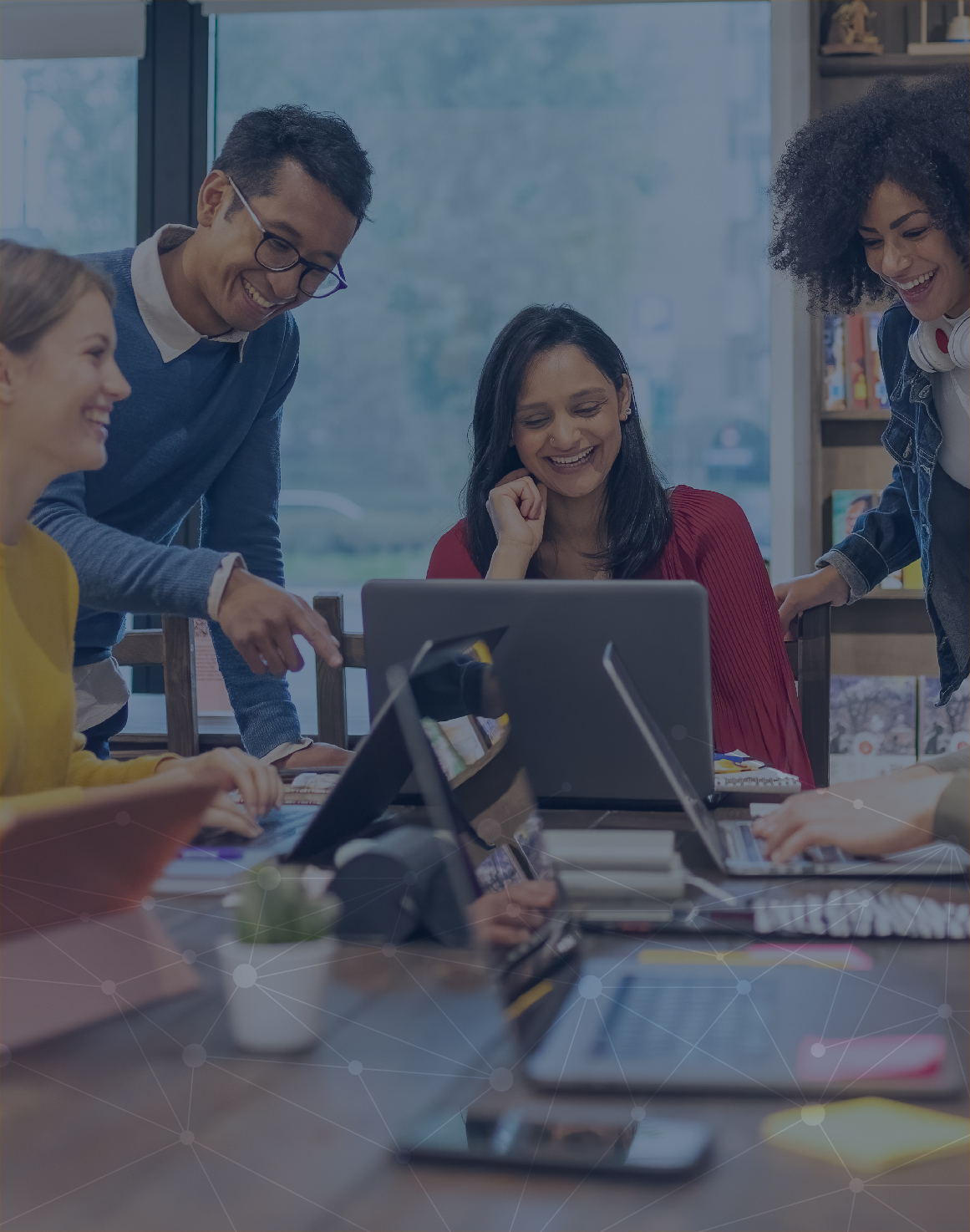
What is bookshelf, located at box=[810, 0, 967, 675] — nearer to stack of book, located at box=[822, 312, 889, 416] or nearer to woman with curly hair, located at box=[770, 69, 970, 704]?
stack of book, located at box=[822, 312, 889, 416]

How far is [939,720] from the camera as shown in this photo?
112 inches

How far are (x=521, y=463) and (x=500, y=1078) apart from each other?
4.02ft

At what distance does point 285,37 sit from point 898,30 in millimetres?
1742

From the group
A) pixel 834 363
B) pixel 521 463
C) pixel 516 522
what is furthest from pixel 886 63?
pixel 516 522

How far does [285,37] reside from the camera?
3078mm

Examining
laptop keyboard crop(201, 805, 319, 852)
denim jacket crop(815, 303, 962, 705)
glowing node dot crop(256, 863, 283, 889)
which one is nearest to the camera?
glowing node dot crop(256, 863, 283, 889)

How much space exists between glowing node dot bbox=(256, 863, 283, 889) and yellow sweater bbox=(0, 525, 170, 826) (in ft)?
0.57

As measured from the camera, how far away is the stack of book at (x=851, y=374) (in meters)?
2.81

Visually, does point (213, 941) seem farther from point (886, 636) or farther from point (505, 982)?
point (886, 636)

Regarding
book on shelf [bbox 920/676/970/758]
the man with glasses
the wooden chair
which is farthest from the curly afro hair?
book on shelf [bbox 920/676/970/758]

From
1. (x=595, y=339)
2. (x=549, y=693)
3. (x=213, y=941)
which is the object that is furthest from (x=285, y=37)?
(x=213, y=941)

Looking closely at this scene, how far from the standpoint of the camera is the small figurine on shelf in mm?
2744

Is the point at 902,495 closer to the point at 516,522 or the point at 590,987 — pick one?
the point at 516,522

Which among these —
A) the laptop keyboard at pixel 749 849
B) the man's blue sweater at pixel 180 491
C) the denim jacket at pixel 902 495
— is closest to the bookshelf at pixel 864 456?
the denim jacket at pixel 902 495
